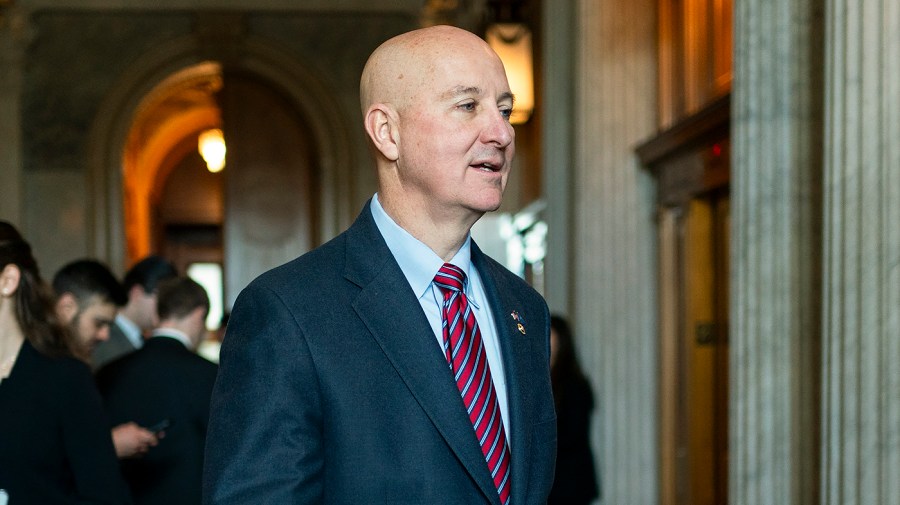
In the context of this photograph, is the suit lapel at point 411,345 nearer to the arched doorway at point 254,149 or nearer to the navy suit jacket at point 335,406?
the navy suit jacket at point 335,406

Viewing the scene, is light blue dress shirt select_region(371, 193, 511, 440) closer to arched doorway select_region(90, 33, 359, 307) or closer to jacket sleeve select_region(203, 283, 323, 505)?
jacket sleeve select_region(203, 283, 323, 505)

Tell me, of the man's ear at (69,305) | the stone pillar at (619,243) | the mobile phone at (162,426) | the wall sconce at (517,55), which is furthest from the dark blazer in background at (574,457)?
the wall sconce at (517,55)

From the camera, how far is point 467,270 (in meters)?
2.17

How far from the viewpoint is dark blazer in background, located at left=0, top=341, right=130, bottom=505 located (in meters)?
3.44

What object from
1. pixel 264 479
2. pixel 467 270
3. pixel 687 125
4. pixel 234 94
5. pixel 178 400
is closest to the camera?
pixel 264 479

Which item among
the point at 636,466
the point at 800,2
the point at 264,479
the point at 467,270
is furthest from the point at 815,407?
the point at 636,466

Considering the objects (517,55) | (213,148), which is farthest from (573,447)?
(213,148)

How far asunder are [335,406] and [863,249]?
2.36 meters

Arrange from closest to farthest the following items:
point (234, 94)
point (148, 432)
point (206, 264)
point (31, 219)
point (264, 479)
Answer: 1. point (264, 479)
2. point (148, 432)
3. point (31, 219)
4. point (234, 94)
5. point (206, 264)

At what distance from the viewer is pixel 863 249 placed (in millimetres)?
3787

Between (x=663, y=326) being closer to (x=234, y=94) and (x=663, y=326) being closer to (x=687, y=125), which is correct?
(x=687, y=125)

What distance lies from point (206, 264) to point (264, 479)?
2562 cm

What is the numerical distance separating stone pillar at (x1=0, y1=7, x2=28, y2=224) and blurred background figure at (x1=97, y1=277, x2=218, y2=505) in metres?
9.45

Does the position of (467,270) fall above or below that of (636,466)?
above
